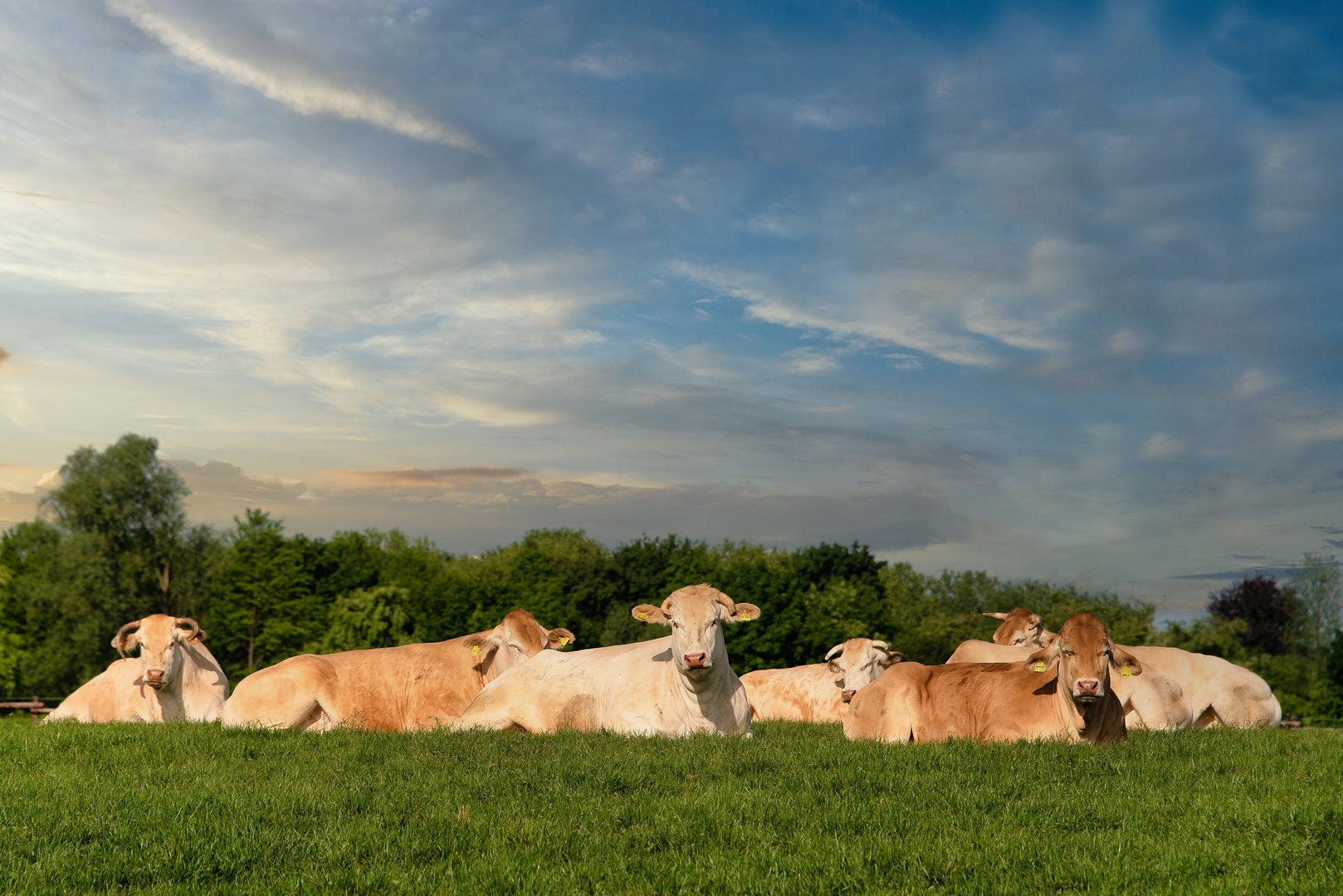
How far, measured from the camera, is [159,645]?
16516mm

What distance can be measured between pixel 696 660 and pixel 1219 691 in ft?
32.3

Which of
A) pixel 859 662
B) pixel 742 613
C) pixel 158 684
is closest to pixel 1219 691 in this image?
pixel 859 662

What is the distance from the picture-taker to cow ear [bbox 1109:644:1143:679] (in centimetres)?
1147

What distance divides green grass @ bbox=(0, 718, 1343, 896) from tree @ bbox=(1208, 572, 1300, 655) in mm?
68438

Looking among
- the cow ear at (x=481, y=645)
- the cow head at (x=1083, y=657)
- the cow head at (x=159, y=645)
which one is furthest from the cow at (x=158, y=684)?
the cow head at (x=1083, y=657)

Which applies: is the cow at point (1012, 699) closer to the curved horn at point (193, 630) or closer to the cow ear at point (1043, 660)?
the cow ear at point (1043, 660)

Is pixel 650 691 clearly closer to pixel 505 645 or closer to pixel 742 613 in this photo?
pixel 742 613

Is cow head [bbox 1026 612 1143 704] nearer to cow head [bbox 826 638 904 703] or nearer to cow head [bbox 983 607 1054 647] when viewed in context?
cow head [bbox 826 638 904 703]

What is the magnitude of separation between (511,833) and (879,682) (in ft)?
23.0

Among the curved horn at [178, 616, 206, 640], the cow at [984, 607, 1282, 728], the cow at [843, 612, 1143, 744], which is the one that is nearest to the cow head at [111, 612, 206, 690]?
the curved horn at [178, 616, 206, 640]

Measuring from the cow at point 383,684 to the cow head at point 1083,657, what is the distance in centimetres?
704

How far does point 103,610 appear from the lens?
59.3 m

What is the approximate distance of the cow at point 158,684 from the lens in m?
16.5

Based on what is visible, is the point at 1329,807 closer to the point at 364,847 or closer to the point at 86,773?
the point at 364,847
